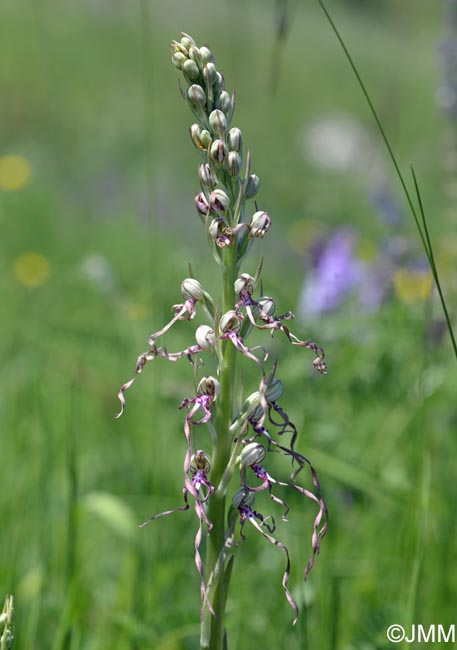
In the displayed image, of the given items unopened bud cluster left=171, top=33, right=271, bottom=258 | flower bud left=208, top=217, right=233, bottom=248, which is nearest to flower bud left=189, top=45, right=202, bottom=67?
unopened bud cluster left=171, top=33, right=271, bottom=258

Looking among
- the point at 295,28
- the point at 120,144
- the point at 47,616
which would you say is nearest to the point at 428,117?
the point at 295,28

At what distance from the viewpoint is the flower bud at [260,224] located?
1182 mm

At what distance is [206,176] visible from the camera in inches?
47.4

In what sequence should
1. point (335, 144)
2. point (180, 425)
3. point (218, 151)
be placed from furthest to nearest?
point (335, 144), point (180, 425), point (218, 151)

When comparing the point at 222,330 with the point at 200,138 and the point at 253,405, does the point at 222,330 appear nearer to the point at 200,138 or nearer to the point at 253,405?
the point at 253,405

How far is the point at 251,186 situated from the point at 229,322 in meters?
0.21

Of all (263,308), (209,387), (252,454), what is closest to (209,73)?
(263,308)

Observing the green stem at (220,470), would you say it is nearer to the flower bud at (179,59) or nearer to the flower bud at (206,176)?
the flower bud at (206,176)

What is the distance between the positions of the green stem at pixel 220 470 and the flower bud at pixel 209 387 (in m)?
0.03

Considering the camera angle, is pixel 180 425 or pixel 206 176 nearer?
pixel 206 176

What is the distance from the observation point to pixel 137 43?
18922 millimetres

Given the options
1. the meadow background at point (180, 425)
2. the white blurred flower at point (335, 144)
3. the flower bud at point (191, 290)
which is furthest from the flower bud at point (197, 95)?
the white blurred flower at point (335, 144)

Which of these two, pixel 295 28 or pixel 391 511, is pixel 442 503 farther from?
pixel 295 28

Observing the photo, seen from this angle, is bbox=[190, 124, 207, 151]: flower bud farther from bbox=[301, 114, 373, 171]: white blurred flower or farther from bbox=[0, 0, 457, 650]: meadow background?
bbox=[301, 114, 373, 171]: white blurred flower
